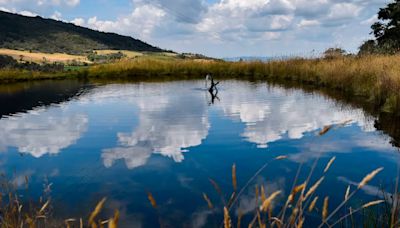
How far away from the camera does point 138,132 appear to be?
35.5ft

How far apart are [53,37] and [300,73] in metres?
101

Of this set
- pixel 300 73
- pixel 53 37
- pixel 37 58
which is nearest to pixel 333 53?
pixel 300 73

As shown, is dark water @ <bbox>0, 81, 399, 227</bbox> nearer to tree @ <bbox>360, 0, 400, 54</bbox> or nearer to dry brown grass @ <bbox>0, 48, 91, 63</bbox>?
tree @ <bbox>360, 0, 400, 54</bbox>

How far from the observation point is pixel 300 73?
25703mm

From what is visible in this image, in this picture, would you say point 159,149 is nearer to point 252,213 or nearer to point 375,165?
point 252,213

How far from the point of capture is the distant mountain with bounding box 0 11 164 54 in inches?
3861

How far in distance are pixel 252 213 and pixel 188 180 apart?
5.62 feet

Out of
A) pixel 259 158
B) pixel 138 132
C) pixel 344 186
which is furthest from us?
pixel 138 132

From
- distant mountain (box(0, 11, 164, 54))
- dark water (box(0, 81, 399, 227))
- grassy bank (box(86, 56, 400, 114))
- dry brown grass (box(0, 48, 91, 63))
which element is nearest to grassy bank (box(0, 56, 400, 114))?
grassy bank (box(86, 56, 400, 114))

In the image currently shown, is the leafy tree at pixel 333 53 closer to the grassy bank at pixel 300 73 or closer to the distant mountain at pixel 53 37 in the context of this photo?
the grassy bank at pixel 300 73

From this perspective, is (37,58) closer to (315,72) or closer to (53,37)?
(315,72)

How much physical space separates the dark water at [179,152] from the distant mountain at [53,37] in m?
87.1

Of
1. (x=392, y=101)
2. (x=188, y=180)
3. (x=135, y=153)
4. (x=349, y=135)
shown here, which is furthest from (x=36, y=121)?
(x=392, y=101)

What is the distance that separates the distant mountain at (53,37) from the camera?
322ft
